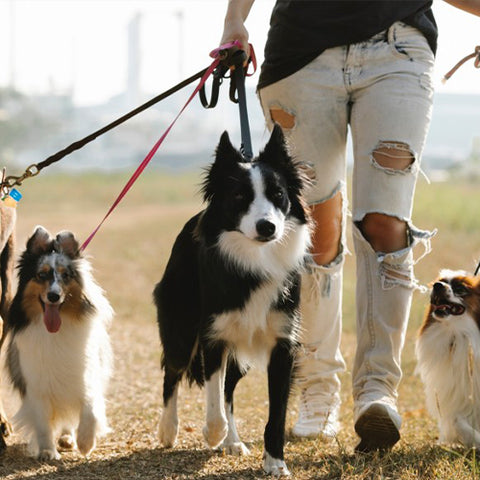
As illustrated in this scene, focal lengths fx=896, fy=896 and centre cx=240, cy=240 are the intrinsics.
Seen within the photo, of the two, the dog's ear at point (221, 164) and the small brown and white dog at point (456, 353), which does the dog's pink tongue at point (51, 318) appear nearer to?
the dog's ear at point (221, 164)

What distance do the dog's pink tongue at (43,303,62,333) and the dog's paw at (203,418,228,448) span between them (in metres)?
0.99

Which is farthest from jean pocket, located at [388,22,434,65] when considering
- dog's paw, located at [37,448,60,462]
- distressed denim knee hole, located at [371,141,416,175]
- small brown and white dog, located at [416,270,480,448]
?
dog's paw, located at [37,448,60,462]

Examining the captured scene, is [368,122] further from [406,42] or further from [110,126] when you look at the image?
[110,126]

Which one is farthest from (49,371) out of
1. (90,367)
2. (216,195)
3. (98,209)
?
(98,209)

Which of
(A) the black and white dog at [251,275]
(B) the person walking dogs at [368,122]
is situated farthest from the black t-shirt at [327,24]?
(A) the black and white dog at [251,275]

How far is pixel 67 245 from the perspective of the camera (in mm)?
4551

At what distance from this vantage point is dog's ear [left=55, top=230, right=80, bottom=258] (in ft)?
14.9

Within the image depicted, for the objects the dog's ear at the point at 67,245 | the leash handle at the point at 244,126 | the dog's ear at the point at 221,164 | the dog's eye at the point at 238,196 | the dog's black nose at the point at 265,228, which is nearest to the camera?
the dog's black nose at the point at 265,228

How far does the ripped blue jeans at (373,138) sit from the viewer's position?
4.09m

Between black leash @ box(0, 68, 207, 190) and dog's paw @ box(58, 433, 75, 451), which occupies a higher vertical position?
black leash @ box(0, 68, 207, 190)

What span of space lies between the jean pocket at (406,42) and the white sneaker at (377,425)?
158 centimetres

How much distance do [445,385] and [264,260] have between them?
1.48 m

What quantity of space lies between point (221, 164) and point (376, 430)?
1380mm

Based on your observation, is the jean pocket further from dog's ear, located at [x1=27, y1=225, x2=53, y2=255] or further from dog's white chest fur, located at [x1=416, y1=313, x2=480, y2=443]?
dog's ear, located at [x1=27, y1=225, x2=53, y2=255]
